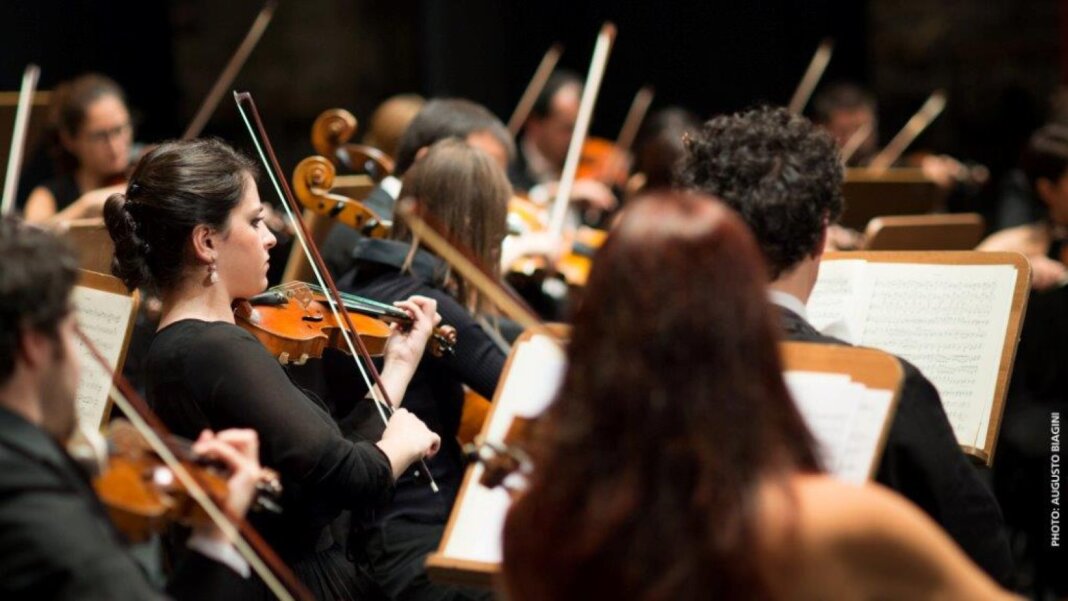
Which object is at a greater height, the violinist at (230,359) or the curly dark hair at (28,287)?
the curly dark hair at (28,287)

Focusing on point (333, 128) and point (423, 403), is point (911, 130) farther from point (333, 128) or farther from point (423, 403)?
point (423, 403)

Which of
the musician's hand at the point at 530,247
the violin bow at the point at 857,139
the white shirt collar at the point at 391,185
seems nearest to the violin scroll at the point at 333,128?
the white shirt collar at the point at 391,185

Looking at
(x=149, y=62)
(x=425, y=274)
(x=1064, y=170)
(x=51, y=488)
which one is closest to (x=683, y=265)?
(x=51, y=488)

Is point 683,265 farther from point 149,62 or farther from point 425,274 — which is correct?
point 149,62

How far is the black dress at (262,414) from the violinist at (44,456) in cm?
54

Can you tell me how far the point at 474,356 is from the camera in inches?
106

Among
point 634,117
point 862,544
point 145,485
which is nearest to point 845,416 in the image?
point 862,544

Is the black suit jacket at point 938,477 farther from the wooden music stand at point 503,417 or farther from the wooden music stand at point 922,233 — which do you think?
the wooden music stand at point 922,233

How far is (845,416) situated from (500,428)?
1.67 feet

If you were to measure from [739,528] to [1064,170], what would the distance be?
9.24ft

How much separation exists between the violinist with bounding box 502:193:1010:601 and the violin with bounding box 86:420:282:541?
1.69 feet

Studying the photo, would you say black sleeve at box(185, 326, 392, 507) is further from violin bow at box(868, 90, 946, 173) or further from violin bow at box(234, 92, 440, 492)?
violin bow at box(868, 90, 946, 173)

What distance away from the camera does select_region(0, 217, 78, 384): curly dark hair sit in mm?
1458

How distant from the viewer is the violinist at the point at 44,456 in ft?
4.61
